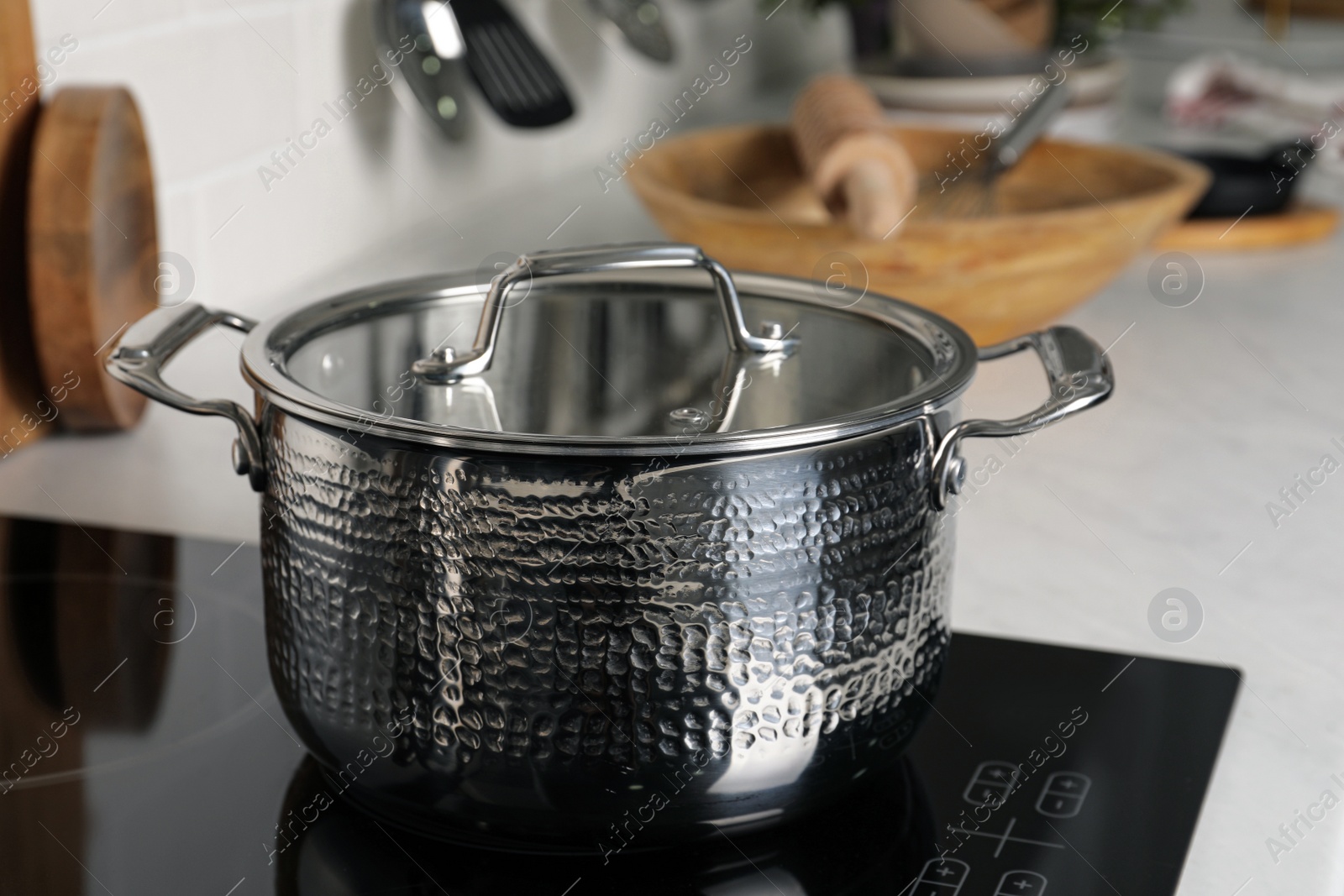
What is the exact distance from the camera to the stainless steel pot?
37 centimetres

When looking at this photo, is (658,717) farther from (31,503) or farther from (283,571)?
(31,503)

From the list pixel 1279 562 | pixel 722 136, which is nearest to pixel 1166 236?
pixel 722 136

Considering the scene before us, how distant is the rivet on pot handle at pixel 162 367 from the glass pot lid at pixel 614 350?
0.03 metres

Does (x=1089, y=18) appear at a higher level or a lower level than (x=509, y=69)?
lower

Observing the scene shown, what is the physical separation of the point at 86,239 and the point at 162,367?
32cm

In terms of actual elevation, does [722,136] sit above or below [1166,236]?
above

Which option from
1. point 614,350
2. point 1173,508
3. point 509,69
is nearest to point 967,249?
point 1173,508

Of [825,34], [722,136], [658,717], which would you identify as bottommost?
[825,34]

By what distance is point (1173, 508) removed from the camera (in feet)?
2.44

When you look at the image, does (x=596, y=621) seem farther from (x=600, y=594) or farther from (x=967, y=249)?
(x=967, y=249)

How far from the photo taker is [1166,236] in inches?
49.9

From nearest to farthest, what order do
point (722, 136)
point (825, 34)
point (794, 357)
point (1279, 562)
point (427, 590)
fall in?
point (427, 590)
point (794, 357)
point (1279, 562)
point (722, 136)
point (825, 34)

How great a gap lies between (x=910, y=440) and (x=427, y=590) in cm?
15

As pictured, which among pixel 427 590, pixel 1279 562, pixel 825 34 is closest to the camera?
pixel 427 590
